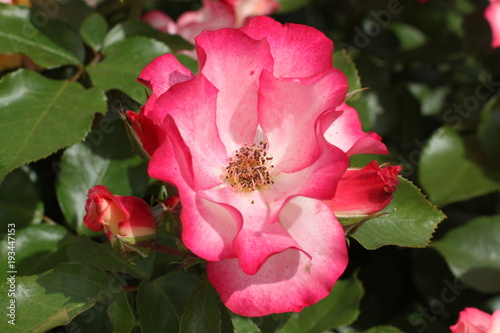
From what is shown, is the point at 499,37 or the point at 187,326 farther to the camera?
the point at 499,37

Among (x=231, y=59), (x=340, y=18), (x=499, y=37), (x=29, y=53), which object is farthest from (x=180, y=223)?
(x=340, y=18)

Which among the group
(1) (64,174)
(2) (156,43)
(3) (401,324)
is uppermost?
(2) (156,43)

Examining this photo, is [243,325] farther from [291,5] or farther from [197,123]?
[291,5]

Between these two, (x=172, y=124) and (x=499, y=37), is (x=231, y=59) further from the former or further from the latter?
(x=499, y=37)

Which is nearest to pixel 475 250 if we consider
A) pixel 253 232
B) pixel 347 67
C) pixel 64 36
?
pixel 347 67

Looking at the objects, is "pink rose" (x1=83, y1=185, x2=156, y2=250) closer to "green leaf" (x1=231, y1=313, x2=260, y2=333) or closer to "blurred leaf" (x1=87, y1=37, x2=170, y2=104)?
"green leaf" (x1=231, y1=313, x2=260, y2=333)

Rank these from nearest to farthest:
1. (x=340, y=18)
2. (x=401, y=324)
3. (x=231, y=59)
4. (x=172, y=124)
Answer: (x=172, y=124) → (x=231, y=59) → (x=401, y=324) → (x=340, y=18)
